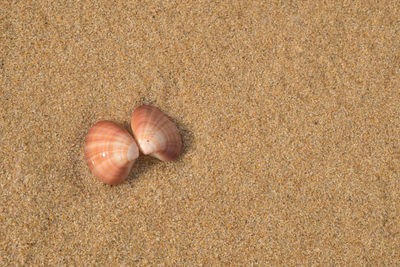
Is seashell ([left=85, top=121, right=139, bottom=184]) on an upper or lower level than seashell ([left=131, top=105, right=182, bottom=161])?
lower

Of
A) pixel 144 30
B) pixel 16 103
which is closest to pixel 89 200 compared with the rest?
pixel 16 103

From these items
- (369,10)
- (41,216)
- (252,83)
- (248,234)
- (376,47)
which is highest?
(369,10)

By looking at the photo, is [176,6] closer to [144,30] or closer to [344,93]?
[144,30]

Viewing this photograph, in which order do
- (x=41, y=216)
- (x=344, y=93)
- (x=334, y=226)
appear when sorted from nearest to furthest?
(x=41, y=216)
(x=334, y=226)
(x=344, y=93)

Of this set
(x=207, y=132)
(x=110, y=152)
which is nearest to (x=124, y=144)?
(x=110, y=152)

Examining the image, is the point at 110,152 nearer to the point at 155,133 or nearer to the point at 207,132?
the point at 155,133
